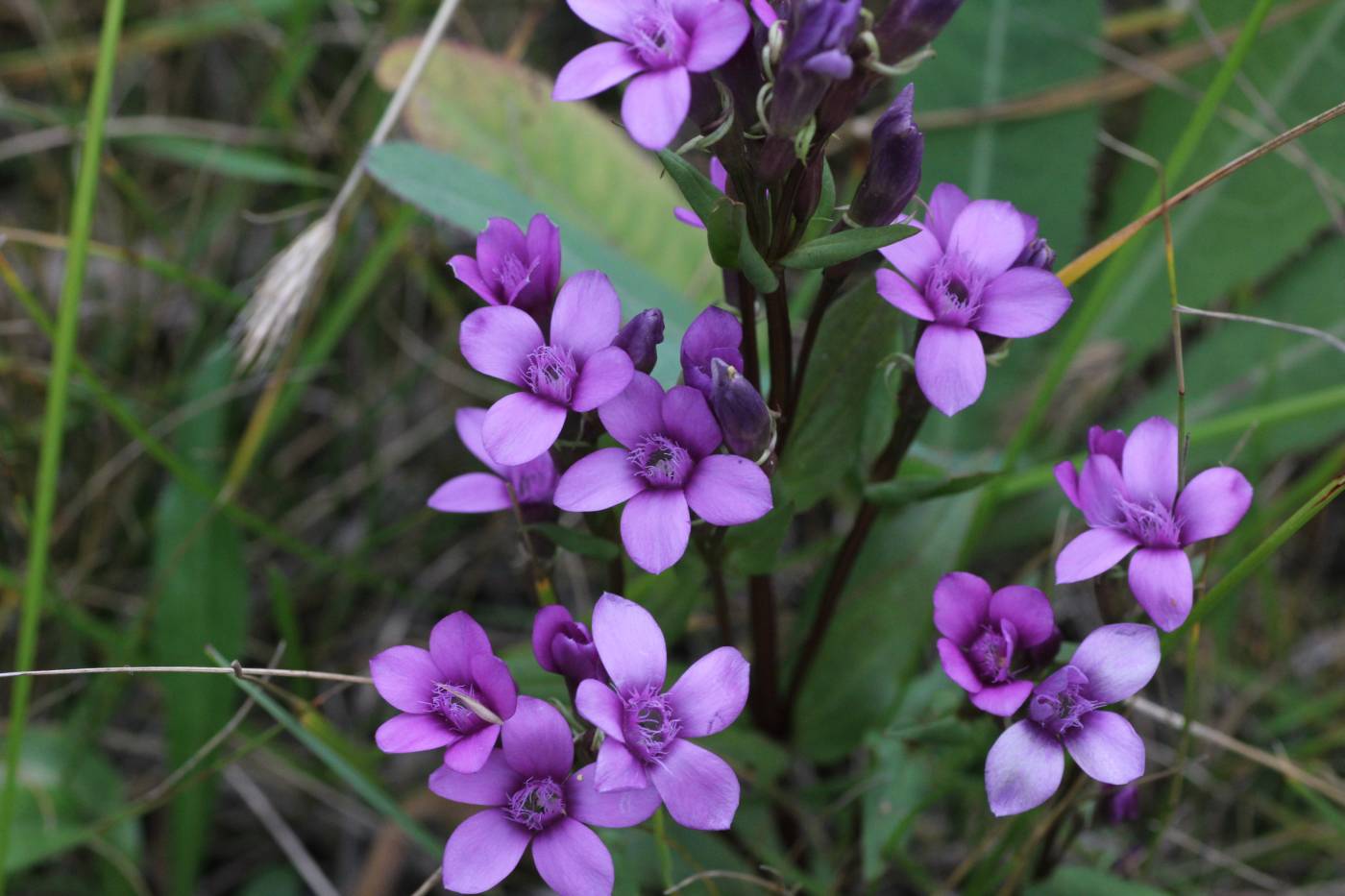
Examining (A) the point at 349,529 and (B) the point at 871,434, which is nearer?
(B) the point at 871,434

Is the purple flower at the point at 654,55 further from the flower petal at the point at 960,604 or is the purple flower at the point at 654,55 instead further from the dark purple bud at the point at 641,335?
the flower petal at the point at 960,604

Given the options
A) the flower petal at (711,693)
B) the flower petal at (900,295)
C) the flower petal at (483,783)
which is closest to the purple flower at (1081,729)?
the flower petal at (711,693)

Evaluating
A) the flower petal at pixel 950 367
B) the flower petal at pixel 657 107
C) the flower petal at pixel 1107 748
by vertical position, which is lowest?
the flower petal at pixel 1107 748

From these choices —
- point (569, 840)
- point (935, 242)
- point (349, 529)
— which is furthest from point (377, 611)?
point (935, 242)

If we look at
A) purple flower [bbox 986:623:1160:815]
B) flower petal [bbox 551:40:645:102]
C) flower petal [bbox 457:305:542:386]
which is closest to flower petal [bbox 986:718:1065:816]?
purple flower [bbox 986:623:1160:815]

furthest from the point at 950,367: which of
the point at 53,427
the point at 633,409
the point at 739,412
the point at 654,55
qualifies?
the point at 53,427

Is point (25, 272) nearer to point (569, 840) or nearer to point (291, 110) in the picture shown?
point (291, 110)

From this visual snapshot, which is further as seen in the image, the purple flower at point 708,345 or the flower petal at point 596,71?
the purple flower at point 708,345
